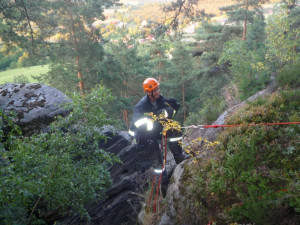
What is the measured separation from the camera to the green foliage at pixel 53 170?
3506 mm

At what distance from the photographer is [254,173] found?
11.1 ft

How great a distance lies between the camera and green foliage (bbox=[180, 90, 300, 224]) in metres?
2.84

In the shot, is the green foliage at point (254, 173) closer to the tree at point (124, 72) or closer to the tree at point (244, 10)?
the tree at point (124, 72)

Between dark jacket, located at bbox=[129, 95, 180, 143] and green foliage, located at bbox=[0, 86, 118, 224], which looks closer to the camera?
green foliage, located at bbox=[0, 86, 118, 224]

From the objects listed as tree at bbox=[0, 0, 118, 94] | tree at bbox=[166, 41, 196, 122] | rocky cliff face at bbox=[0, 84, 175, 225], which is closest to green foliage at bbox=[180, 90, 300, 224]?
rocky cliff face at bbox=[0, 84, 175, 225]

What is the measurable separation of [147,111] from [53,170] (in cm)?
240

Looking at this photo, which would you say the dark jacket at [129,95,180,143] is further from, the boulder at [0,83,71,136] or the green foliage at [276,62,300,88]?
the boulder at [0,83,71,136]

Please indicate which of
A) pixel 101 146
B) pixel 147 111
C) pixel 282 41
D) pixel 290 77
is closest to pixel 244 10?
pixel 282 41

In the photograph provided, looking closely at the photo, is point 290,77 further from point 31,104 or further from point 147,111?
point 31,104

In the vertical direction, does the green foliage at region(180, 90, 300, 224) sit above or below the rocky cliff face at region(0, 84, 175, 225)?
above

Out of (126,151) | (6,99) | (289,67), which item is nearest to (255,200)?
(289,67)

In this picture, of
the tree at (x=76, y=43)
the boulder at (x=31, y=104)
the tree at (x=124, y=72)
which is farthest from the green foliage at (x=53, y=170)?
the tree at (x=124, y=72)

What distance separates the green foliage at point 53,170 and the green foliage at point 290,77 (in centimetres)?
465

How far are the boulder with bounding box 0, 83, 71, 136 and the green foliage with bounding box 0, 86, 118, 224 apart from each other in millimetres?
3245
